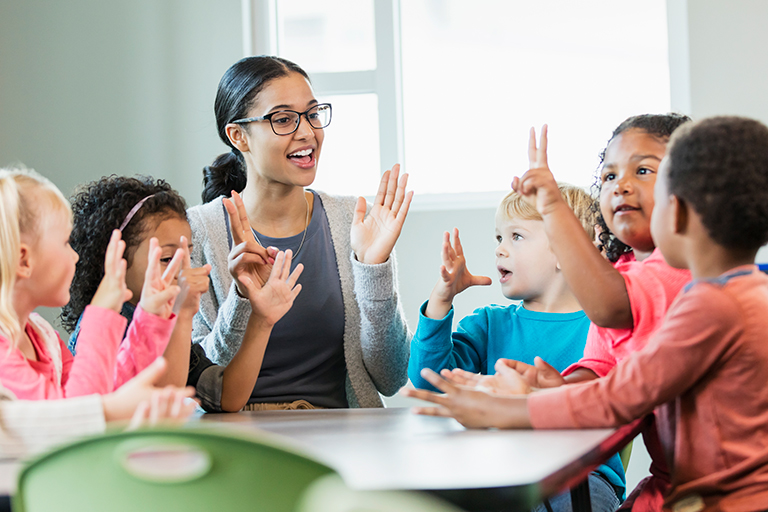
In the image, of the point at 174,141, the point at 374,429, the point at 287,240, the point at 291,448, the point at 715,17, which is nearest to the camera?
the point at 291,448

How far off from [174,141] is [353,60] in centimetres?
90

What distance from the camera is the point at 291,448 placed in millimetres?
510

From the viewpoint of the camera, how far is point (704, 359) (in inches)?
35.5

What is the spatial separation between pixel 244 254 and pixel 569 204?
2.80ft

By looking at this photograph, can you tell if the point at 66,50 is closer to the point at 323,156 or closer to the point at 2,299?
the point at 323,156

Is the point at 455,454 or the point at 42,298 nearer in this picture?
the point at 455,454

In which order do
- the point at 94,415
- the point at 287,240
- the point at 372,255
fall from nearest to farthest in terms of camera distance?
the point at 94,415
the point at 372,255
the point at 287,240

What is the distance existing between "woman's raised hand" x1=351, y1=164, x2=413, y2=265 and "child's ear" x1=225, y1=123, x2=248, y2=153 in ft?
1.27

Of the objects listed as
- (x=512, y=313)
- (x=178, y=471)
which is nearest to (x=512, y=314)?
(x=512, y=313)

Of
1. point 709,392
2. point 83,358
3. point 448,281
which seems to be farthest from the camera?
point 448,281

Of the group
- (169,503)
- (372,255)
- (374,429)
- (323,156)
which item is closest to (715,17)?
(323,156)

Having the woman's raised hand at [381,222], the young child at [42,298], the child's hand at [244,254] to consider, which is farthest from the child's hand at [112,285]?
the woman's raised hand at [381,222]

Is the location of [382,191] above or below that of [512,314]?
above

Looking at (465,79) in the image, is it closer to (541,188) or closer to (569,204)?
(569,204)
